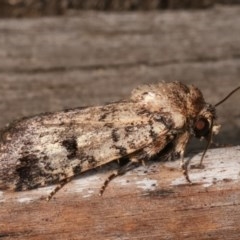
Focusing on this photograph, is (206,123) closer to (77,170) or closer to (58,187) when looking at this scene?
(77,170)

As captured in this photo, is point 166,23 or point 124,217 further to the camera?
point 166,23

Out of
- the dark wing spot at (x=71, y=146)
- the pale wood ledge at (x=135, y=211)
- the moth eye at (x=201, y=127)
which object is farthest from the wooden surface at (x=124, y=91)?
the dark wing spot at (x=71, y=146)

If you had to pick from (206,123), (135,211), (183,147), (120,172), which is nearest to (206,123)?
(206,123)

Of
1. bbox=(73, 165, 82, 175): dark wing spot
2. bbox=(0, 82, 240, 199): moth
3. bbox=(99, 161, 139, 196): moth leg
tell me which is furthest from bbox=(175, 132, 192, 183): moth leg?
bbox=(73, 165, 82, 175): dark wing spot

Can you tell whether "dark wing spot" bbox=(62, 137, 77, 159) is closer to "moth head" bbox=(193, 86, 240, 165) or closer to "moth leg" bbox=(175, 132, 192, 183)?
"moth leg" bbox=(175, 132, 192, 183)

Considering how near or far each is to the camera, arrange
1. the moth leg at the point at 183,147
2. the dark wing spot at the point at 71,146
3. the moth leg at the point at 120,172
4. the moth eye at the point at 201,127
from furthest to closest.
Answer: the moth eye at the point at 201,127, the dark wing spot at the point at 71,146, the moth leg at the point at 183,147, the moth leg at the point at 120,172

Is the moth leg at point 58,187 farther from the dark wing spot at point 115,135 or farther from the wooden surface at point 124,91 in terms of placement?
the dark wing spot at point 115,135

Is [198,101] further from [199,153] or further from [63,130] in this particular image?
[63,130]

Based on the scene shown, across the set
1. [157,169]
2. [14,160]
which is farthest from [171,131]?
[14,160]
